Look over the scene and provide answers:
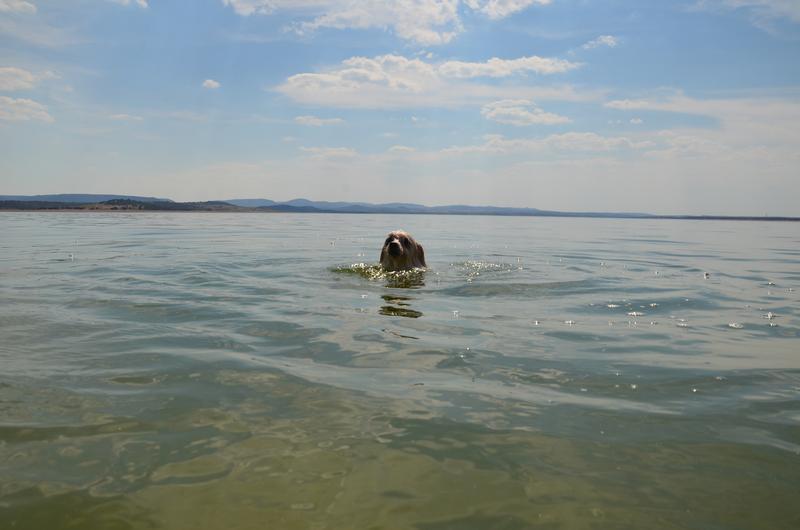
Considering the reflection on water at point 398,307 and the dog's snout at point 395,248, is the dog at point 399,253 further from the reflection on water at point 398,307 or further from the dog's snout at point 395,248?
the reflection on water at point 398,307

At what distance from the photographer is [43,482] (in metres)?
3.44

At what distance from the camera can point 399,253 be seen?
14.5m

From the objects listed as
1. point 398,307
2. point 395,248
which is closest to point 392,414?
point 398,307

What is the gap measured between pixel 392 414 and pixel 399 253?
1003 cm

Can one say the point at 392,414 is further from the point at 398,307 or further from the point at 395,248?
the point at 395,248

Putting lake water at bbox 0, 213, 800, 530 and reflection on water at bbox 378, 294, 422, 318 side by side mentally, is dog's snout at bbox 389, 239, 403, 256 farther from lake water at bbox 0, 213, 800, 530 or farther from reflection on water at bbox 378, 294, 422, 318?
lake water at bbox 0, 213, 800, 530

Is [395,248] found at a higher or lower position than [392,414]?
higher

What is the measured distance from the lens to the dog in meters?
14.5

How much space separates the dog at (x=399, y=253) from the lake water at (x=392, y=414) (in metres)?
4.55

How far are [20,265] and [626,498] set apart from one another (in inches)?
611

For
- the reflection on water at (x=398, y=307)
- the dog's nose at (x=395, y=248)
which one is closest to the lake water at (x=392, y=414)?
the reflection on water at (x=398, y=307)

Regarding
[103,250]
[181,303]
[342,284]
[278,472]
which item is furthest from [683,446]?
[103,250]

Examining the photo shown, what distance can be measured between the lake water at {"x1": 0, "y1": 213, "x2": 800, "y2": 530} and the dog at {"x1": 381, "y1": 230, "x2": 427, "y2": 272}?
455cm

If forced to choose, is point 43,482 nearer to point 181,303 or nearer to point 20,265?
point 181,303
